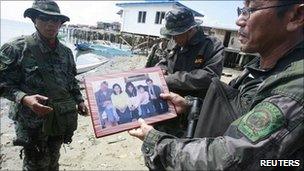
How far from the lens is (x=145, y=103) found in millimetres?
2395

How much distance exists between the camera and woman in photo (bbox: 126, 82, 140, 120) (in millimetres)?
2304

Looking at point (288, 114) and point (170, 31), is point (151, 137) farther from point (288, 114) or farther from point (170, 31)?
point (170, 31)

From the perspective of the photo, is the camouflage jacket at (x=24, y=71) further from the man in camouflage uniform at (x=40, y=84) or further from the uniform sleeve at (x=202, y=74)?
the uniform sleeve at (x=202, y=74)

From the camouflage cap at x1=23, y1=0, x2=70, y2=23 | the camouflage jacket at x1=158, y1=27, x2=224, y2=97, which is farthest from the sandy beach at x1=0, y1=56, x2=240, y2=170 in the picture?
the camouflage jacket at x1=158, y1=27, x2=224, y2=97

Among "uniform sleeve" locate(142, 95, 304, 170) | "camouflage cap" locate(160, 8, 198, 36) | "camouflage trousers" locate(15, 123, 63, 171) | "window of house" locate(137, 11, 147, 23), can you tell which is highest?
"camouflage cap" locate(160, 8, 198, 36)

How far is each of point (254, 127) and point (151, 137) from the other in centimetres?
65

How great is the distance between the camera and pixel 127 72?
249 centimetres

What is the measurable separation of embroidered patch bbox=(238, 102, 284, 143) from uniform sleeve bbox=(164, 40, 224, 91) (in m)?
1.91

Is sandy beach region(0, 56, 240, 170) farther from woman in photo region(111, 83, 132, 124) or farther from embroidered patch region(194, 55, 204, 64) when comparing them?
woman in photo region(111, 83, 132, 124)

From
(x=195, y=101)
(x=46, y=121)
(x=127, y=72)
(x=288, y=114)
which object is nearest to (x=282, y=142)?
(x=288, y=114)

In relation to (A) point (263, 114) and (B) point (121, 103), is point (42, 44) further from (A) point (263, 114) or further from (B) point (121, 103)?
(A) point (263, 114)

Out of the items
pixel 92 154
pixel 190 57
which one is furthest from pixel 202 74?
pixel 92 154

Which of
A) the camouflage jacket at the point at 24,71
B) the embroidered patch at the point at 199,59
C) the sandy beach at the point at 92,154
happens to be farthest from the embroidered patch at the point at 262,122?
the sandy beach at the point at 92,154

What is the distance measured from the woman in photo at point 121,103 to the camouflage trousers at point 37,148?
2036mm
